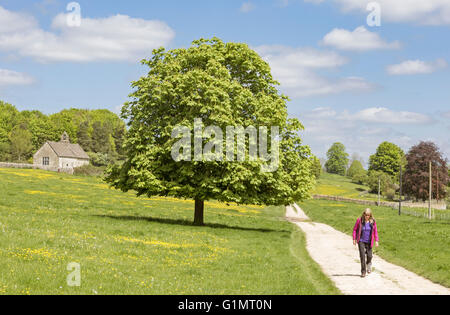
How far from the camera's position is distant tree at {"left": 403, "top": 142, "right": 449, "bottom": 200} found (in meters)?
110

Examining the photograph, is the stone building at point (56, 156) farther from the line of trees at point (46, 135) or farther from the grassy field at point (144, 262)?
the grassy field at point (144, 262)

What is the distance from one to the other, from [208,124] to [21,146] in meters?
125

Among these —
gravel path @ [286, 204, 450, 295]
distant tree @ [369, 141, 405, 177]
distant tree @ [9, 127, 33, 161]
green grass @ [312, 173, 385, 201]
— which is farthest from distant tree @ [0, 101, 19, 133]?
gravel path @ [286, 204, 450, 295]

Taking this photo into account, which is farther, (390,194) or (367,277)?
(390,194)

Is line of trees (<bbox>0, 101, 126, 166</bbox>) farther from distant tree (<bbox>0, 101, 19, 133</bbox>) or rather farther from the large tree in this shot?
the large tree

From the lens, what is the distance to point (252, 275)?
685 inches

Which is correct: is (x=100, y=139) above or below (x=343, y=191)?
above

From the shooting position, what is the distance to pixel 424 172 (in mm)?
108438

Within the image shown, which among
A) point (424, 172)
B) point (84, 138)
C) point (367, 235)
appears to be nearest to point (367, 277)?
point (367, 235)

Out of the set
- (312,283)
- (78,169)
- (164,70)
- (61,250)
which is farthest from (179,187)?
(78,169)

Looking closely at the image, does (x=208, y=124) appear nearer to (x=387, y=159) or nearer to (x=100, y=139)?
(x=100, y=139)

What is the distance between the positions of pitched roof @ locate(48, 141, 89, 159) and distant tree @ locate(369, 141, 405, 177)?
110 meters

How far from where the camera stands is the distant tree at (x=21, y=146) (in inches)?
5615
